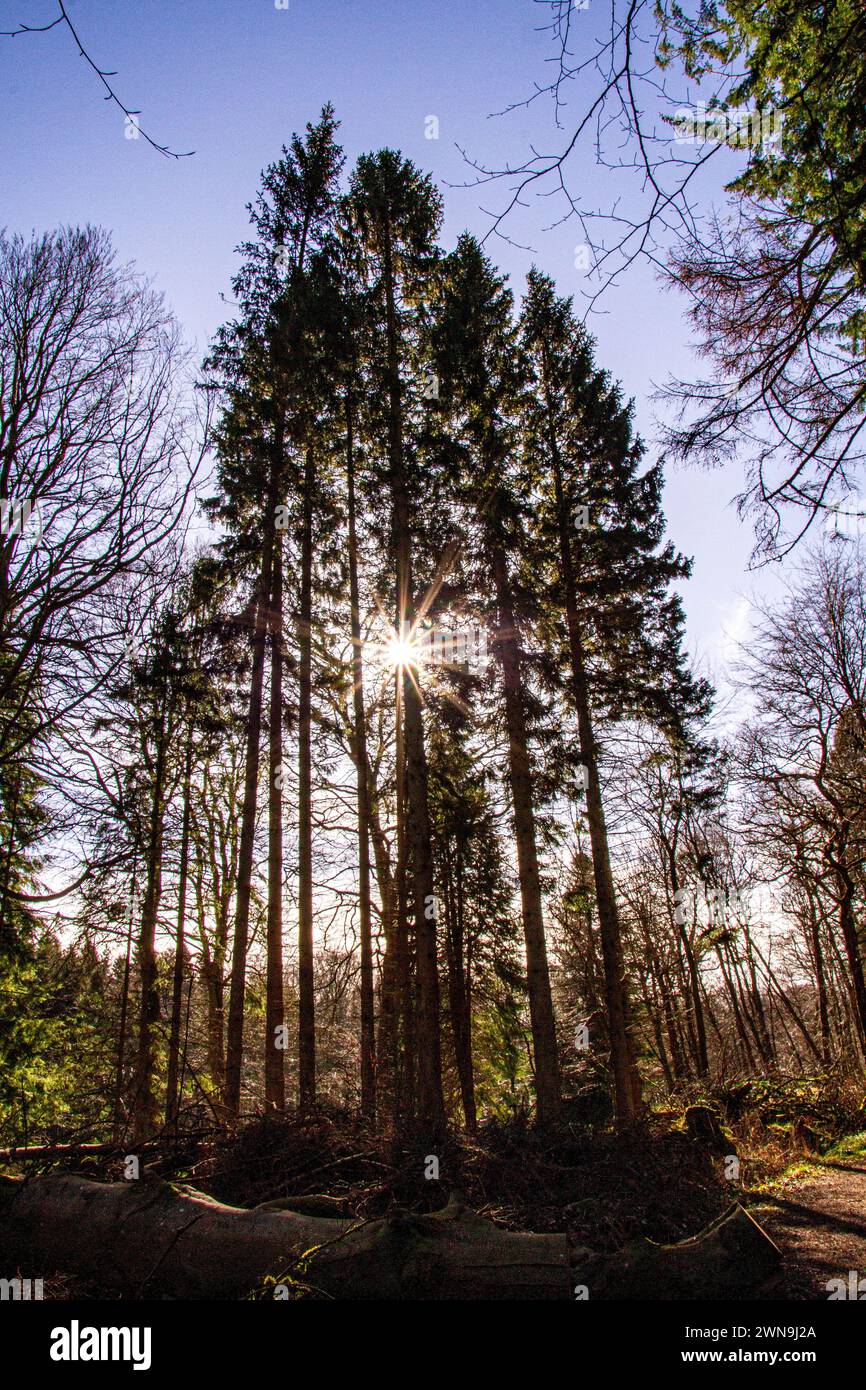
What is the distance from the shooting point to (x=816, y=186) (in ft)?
14.2

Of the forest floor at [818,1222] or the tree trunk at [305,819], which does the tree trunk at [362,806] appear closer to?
the tree trunk at [305,819]

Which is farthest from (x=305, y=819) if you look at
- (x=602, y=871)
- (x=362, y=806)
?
(x=602, y=871)

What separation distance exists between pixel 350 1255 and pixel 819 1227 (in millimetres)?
5200

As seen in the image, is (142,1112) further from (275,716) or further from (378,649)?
(378,649)

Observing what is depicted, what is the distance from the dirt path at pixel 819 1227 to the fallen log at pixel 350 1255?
86cm

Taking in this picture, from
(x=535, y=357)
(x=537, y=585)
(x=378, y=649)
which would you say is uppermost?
(x=535, y=357)

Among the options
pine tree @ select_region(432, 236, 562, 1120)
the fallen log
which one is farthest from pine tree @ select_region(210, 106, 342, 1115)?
the fallen log

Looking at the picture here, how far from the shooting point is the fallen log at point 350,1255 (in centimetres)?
410

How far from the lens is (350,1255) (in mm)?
4293

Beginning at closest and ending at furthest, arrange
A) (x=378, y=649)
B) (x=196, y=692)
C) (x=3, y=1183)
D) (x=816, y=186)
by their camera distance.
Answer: (x=816, y=186) → (x=3, y=1183) → (x=196, y=692) → (x=378, y=649)

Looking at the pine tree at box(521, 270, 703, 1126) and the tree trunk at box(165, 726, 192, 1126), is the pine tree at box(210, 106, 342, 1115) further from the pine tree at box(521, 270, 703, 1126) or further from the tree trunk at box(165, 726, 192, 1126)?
the pine tree at box(521, 270, 703, 1126)

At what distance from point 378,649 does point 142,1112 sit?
997 cm

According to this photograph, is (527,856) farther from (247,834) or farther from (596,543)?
(596,543)
